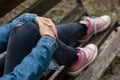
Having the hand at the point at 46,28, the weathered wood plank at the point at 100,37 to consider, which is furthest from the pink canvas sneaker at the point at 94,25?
the hand at the point at 46,28

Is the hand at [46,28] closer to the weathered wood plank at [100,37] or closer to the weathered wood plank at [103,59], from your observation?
the weathered wood plank at [103,59]

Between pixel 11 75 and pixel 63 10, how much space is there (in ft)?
9.83

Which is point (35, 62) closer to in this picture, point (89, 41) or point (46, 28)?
point (46, 28)

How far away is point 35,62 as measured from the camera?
2.62 metres

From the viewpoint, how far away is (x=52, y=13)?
534 centimetres

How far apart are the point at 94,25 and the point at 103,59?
1.18 ft

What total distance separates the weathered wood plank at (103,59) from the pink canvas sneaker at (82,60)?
95mm

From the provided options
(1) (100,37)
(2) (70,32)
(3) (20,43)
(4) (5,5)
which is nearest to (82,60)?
(2) (70,32)

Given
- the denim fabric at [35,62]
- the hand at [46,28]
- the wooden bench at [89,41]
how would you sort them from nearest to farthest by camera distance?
the denim fabric at [35,62]
the hand at [46,28]
the wooden bench at [89,41]

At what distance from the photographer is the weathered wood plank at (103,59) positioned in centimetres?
342

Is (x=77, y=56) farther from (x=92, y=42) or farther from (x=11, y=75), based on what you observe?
(x=11, y=75)

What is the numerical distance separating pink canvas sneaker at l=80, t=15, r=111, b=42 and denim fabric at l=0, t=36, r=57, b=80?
907 millimetres

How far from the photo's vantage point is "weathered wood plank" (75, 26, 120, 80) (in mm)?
3418

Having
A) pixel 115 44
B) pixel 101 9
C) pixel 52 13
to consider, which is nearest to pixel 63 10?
pixel 52 13
